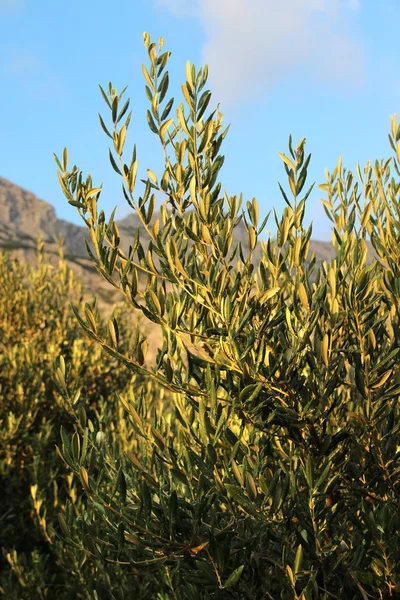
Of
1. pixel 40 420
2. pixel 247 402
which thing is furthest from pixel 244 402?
pixel 40 420

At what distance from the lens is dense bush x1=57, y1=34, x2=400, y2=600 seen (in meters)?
3.44

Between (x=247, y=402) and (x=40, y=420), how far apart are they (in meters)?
8.93

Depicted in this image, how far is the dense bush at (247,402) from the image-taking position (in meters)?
3.44

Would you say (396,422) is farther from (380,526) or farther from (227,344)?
(227,344)

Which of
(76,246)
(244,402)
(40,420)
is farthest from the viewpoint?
(76,246)

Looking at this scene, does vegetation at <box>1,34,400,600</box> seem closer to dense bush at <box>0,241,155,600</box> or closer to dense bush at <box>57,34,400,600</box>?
dense bush at <box>57,34,400,600</box>

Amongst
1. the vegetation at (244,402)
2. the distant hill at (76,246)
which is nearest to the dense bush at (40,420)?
the distant hill at (76,246)

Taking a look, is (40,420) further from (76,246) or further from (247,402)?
(76,246)

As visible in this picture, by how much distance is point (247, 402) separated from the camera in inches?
143

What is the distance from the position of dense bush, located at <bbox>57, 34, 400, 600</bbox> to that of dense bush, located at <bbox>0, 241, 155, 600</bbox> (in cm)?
305

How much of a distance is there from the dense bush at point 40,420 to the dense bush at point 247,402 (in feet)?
10.00

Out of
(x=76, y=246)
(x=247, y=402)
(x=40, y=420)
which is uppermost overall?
(x=247, y=402)

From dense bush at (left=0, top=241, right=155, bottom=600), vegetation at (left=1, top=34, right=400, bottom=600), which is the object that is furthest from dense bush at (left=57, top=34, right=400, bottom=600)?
dense bush at (left=0, top=241, right=155, bottom=600)

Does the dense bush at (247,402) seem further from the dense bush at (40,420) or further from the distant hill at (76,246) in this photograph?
the dense bush at (40,420)
